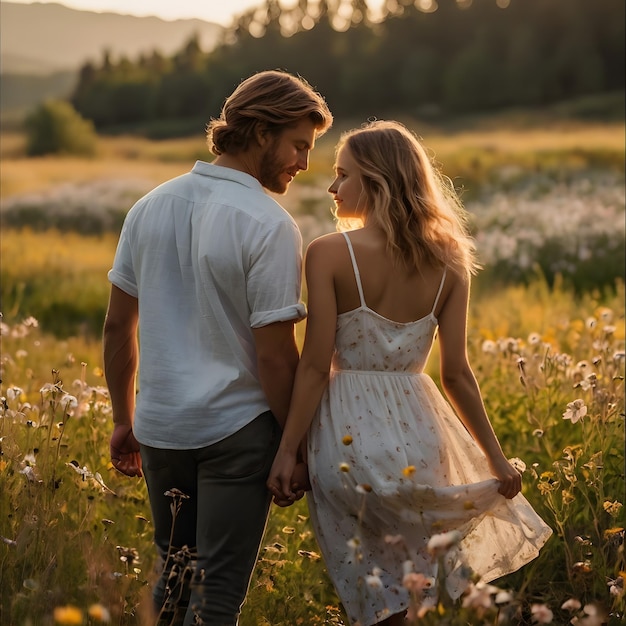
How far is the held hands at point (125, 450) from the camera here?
3373 millimetres

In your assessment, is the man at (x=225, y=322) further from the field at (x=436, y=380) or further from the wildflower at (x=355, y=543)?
the wildflower at (x=355, y=543)

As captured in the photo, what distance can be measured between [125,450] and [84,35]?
130 ft

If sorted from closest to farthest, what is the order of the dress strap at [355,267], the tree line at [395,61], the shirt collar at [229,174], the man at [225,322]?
the man at [225,322] → the shirt collar at [229,174] → the dress strap at [355,267] → the tree line at [395,61]

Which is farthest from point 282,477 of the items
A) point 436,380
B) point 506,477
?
point 436,380

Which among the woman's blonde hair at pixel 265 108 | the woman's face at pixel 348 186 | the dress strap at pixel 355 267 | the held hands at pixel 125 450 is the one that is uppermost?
the woman's blonde hair at pixel 265 108

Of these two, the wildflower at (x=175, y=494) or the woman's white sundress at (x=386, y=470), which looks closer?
the wildflower at (x=175, y=494)

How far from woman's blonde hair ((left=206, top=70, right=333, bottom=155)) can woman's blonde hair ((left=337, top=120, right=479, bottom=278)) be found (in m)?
0.24

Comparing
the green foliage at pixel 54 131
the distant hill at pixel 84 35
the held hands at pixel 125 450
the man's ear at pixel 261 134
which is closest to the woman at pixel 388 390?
the man's ear at pixel 261 134

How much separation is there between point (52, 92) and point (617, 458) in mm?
36541

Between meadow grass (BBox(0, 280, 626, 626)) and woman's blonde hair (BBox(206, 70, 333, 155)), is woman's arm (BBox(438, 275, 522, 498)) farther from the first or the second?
woman's blonde hair (BBox(206, 70, 333, 155))

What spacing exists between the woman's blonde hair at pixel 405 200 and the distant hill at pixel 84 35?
33636mm

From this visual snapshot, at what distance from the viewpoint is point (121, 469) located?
3.43 meters

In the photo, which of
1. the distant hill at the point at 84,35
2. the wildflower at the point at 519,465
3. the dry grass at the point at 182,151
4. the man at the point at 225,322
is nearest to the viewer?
the man at the point at 225,322

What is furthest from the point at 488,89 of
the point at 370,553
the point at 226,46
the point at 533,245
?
the point at 370,553
